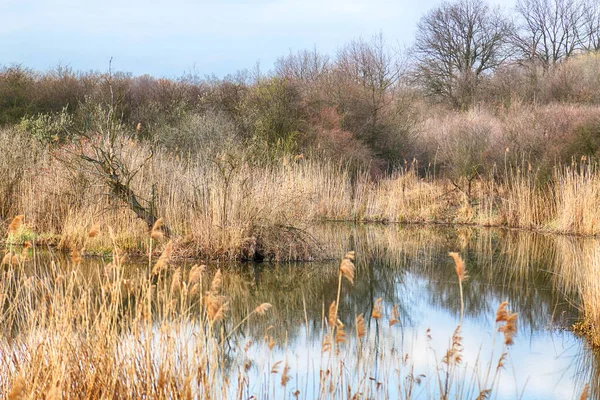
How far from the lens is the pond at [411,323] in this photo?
4211mm

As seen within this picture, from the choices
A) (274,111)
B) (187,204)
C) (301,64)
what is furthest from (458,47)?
(187,204)

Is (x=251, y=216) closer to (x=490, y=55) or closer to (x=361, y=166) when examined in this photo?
(x=361, y=166)

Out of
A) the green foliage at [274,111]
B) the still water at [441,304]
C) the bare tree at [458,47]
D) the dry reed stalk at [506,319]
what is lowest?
the still water at [441,304]

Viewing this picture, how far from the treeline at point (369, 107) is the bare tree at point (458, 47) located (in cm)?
6

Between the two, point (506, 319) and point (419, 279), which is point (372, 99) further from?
point (506, 319)

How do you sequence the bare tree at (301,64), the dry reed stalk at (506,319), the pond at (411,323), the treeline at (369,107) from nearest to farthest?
1. the dry reed stalk at (506,319)
2. the pond at (411,323)
3. the treeline at (369,107)
4. the bare tree at (301,64)

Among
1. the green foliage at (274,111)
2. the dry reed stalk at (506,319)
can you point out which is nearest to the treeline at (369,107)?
the green foliage at (274,111)

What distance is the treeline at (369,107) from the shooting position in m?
16.4

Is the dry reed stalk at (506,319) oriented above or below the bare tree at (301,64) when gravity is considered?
below

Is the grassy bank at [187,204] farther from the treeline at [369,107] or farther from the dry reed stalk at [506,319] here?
the dry reed stalk at [506,319]

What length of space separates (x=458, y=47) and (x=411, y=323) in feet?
92.0

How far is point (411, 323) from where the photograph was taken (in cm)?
704

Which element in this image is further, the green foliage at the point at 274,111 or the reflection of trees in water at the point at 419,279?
the green foliage at the point at 274,111

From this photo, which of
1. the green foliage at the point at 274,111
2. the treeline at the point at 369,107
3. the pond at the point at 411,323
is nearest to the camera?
the pond at the point at 411,323
